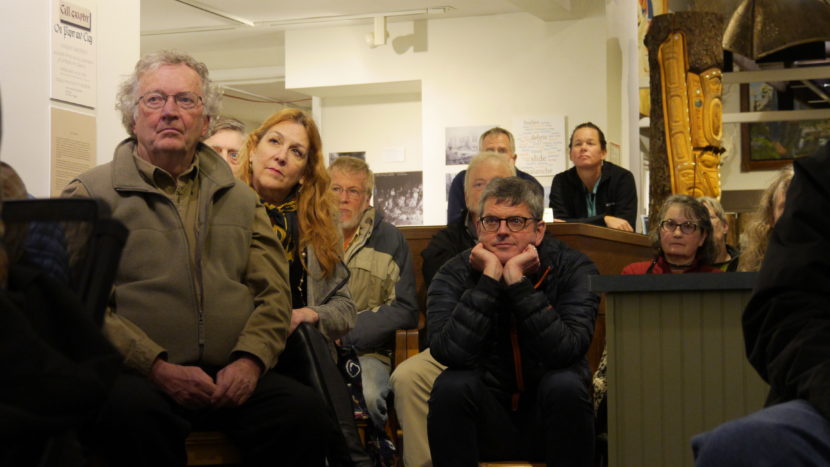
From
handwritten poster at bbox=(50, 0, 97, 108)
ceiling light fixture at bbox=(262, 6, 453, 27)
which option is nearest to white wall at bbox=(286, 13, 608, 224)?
ceiling light fixture at bbox=(262, 6, 453, 27)

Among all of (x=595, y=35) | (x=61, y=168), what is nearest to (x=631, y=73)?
(x=595, y=35)

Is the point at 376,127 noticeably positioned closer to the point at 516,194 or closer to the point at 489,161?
the point at 489,161

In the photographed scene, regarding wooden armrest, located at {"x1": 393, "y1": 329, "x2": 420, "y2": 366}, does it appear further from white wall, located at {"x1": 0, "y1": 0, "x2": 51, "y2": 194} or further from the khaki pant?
white wall, located at {"x1": 0, "y1": 0, "x2": 51, "y2": 194}

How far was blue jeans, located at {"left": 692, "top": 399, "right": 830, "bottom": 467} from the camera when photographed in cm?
139

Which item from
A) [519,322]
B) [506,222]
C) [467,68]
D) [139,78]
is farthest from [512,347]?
[467,68]

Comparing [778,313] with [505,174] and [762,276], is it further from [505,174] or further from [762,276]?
[505,174]

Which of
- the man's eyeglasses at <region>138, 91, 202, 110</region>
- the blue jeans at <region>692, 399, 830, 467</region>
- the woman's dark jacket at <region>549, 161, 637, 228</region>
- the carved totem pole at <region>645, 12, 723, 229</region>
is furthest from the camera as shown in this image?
the carved totem pole at <region>645, 12, 723, 229</region>

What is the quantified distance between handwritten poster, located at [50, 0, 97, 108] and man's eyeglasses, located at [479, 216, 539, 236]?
1.75m

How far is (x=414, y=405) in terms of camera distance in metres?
3.27

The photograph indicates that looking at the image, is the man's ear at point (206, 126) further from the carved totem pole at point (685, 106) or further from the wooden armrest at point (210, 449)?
the carved totem pole at point (685, 106)

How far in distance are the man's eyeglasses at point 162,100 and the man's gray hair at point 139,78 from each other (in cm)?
4

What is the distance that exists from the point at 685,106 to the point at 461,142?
11.0 ft

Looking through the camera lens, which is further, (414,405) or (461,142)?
(461,142)

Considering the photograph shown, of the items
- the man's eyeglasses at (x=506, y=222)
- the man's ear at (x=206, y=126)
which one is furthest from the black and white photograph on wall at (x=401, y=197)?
the man's ear at (x=206, y=126)
